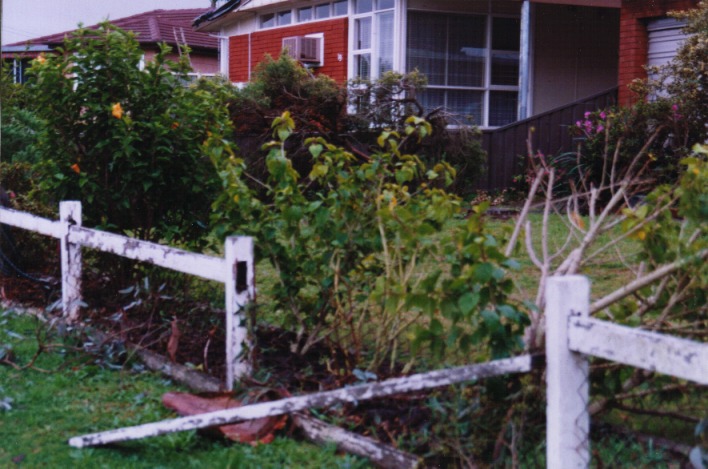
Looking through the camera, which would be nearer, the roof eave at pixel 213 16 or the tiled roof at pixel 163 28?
the roof eave at pixel 213 16

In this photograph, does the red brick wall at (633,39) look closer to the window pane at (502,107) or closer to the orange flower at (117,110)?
the window pane at (502,107)

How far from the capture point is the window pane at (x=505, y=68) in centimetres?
1919

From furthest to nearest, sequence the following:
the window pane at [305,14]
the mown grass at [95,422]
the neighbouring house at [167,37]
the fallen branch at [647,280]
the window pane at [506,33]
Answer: the neighbouring house at [167,37]
the window pane at [305,14]
the window pane at [506,33]
the mown grass at [95,422]
the fallen branch at [647,280]

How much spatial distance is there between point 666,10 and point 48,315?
489 inches

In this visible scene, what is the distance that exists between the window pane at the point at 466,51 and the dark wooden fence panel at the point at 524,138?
2590mm

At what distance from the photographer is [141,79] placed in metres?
7.32

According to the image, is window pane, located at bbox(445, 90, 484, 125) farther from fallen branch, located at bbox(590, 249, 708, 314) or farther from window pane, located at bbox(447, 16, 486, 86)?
fallen branch, located at bbox(590, 249, 708, 314)

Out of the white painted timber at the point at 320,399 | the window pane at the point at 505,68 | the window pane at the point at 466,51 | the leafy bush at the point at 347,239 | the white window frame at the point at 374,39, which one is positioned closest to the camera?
the white painted timber at the point at 320,399

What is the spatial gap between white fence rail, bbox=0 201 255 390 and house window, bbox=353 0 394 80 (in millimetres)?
11396

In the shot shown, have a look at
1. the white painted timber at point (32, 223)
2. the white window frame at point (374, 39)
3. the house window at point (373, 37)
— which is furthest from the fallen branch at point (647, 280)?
the house window at point (373, 37)

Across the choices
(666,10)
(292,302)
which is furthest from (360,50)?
(292,302)

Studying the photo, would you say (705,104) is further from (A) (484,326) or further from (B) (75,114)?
(A) (484,326)

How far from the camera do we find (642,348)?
3.05m

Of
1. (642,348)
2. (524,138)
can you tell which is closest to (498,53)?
(524,138)
